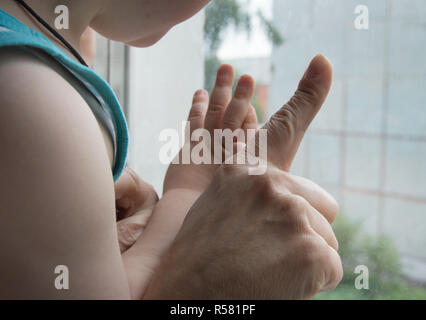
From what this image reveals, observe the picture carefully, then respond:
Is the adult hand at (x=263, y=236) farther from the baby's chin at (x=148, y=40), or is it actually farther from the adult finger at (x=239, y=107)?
the baby's chin at (x=148, y=40)

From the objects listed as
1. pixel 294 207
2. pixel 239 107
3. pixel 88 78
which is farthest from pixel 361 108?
pixel 88 78

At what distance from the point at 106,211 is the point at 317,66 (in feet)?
0.89

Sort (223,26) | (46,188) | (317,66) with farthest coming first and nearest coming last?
(223,26)
(317,66)
(46,188)

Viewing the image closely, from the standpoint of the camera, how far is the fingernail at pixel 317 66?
0.44 m

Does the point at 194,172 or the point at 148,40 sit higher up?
the point at 148,40

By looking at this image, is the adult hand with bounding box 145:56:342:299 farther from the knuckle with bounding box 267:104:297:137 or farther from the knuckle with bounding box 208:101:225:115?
the knuckle with bounding box 208:101:225:115

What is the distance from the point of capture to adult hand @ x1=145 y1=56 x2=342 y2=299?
38 centimetres

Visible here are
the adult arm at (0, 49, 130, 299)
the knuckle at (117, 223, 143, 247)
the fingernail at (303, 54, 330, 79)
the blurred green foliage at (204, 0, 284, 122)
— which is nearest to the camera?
the adult arm at (0, 49, 130, 299)

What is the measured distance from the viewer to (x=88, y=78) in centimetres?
46

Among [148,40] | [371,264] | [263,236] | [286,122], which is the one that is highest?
[148,40]

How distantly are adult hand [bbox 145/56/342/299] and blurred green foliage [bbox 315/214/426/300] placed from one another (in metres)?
0.22

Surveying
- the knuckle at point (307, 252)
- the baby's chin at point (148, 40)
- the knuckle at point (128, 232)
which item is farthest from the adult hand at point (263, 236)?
the baby's chin at point (148, 40)

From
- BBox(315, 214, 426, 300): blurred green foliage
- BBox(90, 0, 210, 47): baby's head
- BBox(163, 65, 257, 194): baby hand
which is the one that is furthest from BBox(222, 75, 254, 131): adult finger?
BBox(315, 214, 426, 300): blurred green foliage

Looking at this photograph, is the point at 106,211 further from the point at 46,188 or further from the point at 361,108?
the point at 361,108
